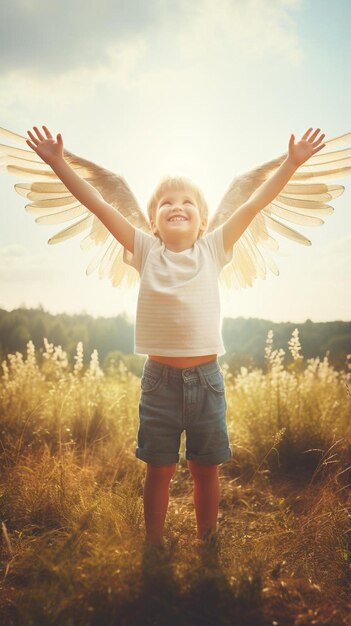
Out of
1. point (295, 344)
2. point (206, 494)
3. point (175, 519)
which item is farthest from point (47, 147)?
point (295, 344)

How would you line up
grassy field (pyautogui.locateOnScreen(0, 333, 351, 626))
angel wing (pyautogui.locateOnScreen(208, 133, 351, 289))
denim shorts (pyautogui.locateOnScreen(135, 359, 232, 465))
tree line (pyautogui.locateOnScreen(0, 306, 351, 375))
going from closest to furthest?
1. grassy field (pyautogui.locateOnScreen(0, 333, 351, 626))
2. denim shorts (pyautogui.locateOnScreen(135, 359, 232, 465))
3. angel wing (pyautogui.locateOnScreen(208, 133, 351, 289))
4. tree line (pyautogui.locateOnScreen(0, 306, 351, 375))

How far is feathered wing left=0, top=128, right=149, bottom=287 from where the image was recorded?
2777mm

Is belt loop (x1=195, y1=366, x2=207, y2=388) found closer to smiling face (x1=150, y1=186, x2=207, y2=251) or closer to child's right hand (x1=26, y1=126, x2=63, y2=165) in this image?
smiling face (x1=150, y1=186, x2=207, y2=251)

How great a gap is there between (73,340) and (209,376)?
4.00m

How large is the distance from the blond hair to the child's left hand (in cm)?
45

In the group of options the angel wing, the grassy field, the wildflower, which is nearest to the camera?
the grassy field

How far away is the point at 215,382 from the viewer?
6.61 ft

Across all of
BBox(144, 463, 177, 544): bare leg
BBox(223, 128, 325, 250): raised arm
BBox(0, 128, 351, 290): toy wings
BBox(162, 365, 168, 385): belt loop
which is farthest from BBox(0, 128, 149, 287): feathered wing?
BBox(144, 463, 177, 544): bare leg

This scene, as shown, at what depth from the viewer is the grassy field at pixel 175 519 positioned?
1.37 metres

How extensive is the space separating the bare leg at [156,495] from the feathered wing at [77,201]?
61.0 inches

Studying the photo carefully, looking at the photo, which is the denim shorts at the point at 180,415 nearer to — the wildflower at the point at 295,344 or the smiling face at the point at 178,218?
the smiling face at the point at 178,218

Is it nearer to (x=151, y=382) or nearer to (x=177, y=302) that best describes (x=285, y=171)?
(x=177, y=302)

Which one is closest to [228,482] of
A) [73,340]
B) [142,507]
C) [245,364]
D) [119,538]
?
[142,507]

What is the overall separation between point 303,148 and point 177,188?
0.59m
